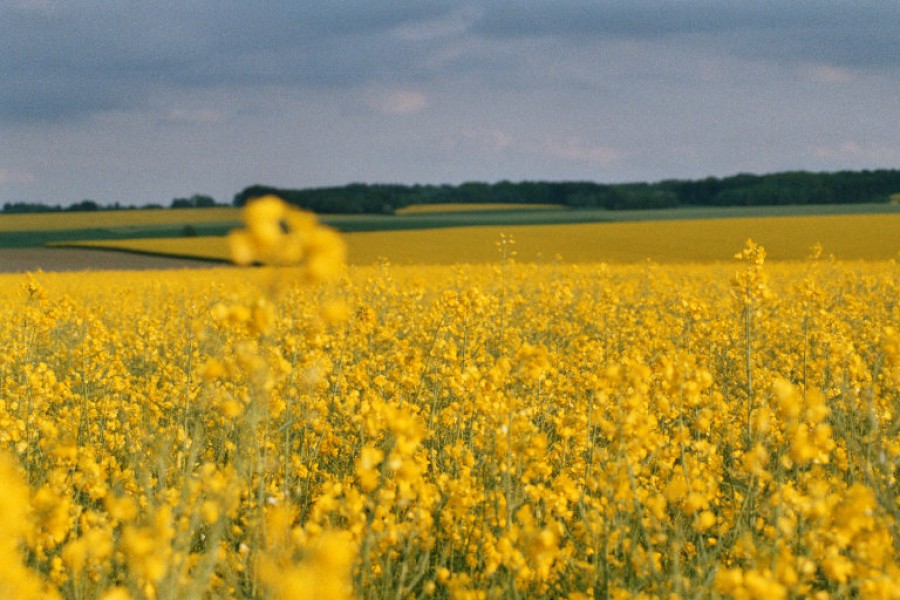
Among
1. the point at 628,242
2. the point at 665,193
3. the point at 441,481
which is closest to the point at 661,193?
the point at 665,193

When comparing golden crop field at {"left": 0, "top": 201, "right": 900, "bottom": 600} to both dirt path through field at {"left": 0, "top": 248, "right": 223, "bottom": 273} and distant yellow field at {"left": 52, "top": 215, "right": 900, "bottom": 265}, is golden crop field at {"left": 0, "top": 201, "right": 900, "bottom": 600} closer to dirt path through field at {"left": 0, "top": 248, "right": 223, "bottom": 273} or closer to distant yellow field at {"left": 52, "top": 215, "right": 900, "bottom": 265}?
distant yellow field at {"left": 52, "top": 215, "right": 900, "bottom": 265}

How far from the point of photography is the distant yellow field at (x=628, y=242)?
34.8 metres

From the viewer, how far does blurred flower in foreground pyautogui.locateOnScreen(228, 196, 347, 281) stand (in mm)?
1543

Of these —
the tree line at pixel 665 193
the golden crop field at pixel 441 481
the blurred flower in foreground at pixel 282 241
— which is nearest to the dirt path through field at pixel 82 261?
the tree line at pixel 665 193

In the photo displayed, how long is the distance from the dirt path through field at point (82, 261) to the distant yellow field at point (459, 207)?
91.1 ft

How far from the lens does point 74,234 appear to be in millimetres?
60531

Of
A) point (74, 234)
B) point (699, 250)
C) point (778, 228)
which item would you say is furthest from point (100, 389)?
point (74, 234)

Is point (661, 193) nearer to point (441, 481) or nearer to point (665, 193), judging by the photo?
point (665, 193)

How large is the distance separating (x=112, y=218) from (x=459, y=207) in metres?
31.4

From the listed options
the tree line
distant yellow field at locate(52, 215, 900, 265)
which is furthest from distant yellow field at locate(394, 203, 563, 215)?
distant yellow field at locate(52, 215, 900, 265)

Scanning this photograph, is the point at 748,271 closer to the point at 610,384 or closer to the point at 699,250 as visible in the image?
the point at 610,384

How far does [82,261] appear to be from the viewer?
138 ft

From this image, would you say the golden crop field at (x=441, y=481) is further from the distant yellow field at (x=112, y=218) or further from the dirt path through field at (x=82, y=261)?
the distant yellow field at (x=112, y=218)

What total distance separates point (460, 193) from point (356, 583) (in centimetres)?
7543
